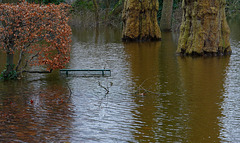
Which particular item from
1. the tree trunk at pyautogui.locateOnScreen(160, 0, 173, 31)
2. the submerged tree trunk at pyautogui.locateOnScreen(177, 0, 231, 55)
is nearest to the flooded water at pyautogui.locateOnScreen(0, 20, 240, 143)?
the submerged tree trunk at pyautogui.locateOnScreen(177, 0, 231, 55)

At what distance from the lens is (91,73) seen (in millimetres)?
12938

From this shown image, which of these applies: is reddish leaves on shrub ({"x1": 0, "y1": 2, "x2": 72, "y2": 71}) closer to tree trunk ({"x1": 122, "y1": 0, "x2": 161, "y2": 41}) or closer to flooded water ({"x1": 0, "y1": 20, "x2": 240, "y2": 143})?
flooded water ({"x1": 0, "y1": 20, "x2": 240, "y2": 143})

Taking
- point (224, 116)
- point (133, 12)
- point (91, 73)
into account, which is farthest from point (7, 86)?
point (133, 12)

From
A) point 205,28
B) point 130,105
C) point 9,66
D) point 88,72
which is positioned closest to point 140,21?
point 205,28

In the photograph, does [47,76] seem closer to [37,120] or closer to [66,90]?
[66,90]

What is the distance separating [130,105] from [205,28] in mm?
8409

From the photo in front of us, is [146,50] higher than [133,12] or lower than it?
lower

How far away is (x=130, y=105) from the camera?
8.83 metres

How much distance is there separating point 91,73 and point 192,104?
4.85 metres

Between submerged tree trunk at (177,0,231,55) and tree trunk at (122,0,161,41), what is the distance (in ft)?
23.1

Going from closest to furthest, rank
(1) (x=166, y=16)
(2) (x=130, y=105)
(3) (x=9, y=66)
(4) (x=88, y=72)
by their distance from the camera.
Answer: (2) (x=130, y=105), (3) (x=9, y=66), (4) (x=88, y=72), (1) (x=166, y=16)

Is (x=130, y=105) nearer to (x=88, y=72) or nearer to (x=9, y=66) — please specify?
(x=88, y=72)

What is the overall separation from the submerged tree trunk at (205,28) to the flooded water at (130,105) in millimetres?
1893

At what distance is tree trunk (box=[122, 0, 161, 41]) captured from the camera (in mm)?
23672
